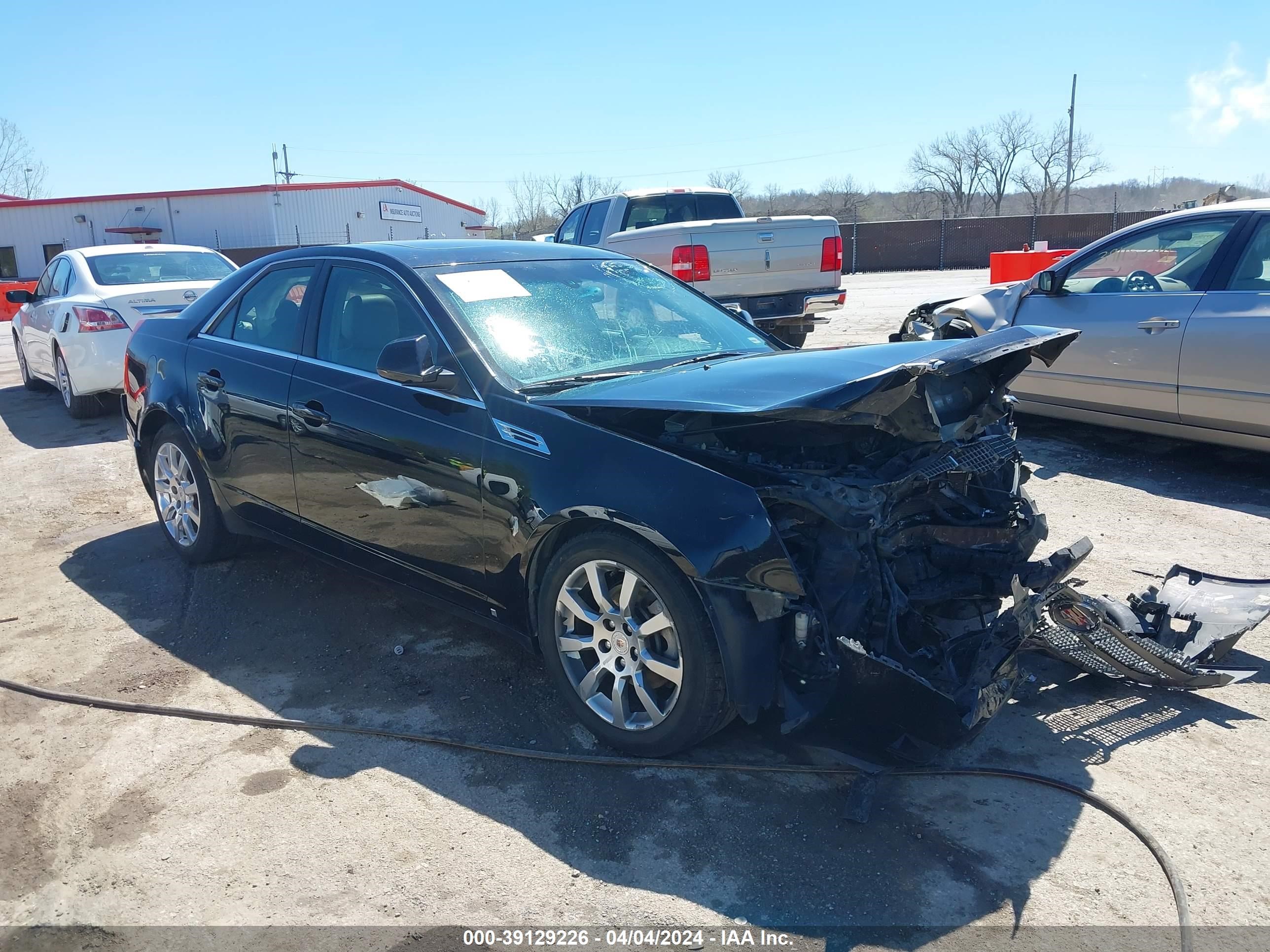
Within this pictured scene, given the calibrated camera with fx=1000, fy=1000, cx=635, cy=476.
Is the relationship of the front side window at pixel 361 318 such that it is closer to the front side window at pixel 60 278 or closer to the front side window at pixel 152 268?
the front side window at pixel 152 268

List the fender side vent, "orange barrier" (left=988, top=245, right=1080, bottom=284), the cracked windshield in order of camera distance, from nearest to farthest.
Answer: the fender side vent, the cracked windshield, "orange barrier" (left=988, top=245, right=1080, bottom=284)

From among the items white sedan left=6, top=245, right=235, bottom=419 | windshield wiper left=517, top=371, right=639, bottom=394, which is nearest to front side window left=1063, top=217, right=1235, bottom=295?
windshield wiper left=517, top=371, right=639, bottom=394

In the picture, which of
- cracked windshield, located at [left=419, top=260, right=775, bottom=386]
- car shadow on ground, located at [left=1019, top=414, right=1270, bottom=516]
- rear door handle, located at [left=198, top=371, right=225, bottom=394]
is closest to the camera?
cracked windshield, located at [left=419, top=260, right=775, bottom=386]

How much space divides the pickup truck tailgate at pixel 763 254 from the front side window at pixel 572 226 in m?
3.45

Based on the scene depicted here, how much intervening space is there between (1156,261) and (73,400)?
32.1 feet

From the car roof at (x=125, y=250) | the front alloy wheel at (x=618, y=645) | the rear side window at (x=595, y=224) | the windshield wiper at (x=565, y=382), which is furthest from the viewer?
the rear side window at (x=595, y=224)

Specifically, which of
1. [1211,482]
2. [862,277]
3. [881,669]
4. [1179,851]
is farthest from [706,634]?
[862,277]

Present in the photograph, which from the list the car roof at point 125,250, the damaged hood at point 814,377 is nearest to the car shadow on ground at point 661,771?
the damaged hood at point 814,377

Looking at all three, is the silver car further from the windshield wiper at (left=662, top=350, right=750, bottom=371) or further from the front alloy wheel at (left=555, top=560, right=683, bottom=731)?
the front alloy wheel at (left=555, top=560, right=683, bottom=731)

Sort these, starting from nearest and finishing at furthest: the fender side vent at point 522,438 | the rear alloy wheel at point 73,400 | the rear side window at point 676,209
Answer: the fender side vent at point 522,438
the rear alloy wheel at point 73,400
the rear side window at point 676,209

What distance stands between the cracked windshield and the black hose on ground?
1378mm

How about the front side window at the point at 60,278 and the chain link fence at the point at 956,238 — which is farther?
the chain link fence at the point at 956,238

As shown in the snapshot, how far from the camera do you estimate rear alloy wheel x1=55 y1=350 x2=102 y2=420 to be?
10.0 meters

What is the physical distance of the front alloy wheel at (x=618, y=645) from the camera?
3311 millimetres
